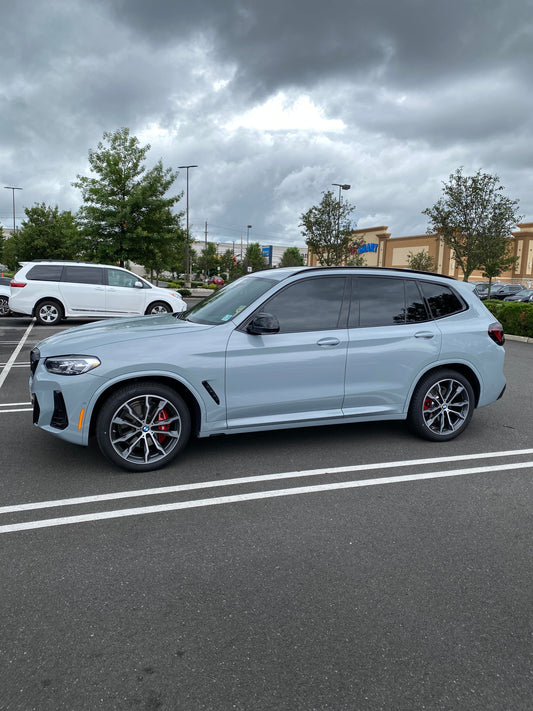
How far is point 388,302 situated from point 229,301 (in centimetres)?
155

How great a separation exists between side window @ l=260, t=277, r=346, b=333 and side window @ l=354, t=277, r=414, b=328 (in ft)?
0.77

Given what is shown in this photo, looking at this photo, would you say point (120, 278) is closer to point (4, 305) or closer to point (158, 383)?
point (4, 305)

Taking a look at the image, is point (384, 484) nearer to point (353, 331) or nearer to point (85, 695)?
point (353, 331)

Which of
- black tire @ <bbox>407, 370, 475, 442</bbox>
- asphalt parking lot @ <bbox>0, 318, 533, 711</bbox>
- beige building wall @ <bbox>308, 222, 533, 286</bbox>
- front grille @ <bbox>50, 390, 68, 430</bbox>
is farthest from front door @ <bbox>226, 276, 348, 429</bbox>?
beige building wall @ <bbox>308, 222, 533, 286</bbox>

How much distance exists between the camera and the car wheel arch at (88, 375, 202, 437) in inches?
174

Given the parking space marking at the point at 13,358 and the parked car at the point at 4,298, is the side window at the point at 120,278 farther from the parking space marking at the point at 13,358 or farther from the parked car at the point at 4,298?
the parked car at the point at 4,298

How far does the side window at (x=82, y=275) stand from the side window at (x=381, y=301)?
11861 millimetres

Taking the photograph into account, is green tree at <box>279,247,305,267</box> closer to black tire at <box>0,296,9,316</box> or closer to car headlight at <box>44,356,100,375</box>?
black tire at <box>0,296,9,316</box>

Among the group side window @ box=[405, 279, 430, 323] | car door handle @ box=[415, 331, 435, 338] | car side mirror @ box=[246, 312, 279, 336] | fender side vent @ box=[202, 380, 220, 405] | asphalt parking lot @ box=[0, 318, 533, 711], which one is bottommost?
asphalt parking lot @ box=[0, 318, 533, 711]

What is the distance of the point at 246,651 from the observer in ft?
7.97

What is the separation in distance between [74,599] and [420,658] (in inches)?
67.1

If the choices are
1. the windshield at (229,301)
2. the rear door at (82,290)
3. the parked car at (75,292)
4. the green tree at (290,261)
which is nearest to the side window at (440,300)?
the windshield at (229,301)

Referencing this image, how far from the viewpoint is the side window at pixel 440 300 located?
219 inches

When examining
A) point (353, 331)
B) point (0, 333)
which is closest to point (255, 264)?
point (0, 333)
